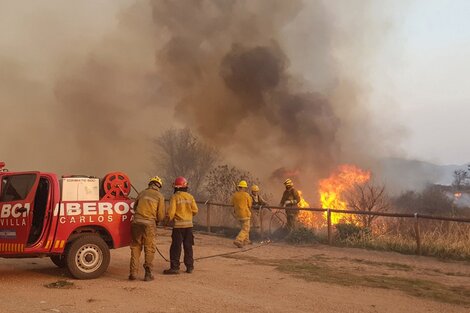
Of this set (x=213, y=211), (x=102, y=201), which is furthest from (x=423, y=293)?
(x=213, y=211)

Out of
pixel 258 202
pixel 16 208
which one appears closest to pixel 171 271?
pixel 16 208

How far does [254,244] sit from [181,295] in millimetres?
5932

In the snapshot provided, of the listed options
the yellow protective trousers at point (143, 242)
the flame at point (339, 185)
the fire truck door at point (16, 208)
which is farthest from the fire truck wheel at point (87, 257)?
the flame at point (339, 185)

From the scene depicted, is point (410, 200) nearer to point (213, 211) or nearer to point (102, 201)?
point (213, 211)

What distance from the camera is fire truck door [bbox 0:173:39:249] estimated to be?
6.52 meters

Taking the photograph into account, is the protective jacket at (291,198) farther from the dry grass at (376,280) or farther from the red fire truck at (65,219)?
the red fire truck at (65,219)

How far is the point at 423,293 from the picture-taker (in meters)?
6.20

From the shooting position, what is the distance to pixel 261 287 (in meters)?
6.45

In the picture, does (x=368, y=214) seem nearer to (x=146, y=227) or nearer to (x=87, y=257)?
(x=146, y=227)

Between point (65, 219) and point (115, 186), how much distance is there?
94 centimetres

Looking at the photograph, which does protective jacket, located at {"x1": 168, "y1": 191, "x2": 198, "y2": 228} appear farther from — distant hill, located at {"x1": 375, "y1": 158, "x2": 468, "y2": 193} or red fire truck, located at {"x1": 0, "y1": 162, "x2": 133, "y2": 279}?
distant hill, located at {"x1": 375, "y1": 158, "x2": 468, "y2": 193}

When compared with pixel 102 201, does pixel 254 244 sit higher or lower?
lower

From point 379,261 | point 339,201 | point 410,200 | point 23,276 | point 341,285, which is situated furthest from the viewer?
point 410,200

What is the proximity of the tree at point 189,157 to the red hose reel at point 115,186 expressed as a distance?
19655 mm
